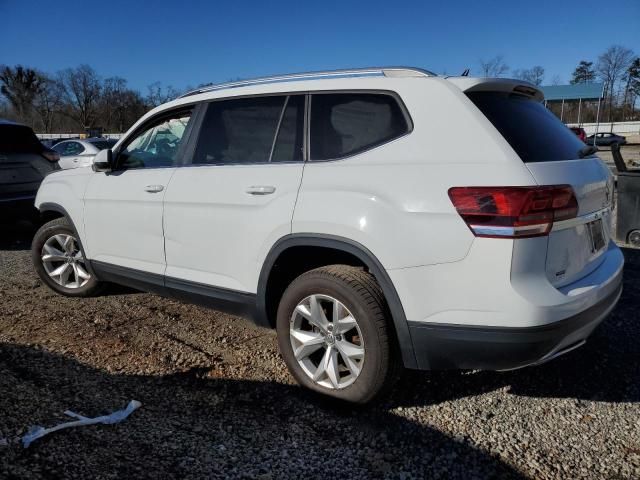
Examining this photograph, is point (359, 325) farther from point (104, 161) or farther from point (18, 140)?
point (18, 140)

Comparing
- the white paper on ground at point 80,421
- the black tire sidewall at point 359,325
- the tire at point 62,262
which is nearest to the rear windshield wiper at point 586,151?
the black tire sidewall at point 359,325

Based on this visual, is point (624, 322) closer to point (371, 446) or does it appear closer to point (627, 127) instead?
point (371, 446)

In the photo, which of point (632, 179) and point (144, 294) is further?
point (632, 179)

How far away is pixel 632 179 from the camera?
6.40 m

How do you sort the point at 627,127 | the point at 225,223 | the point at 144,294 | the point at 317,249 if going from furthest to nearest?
the point at 627,127, the point at 144,294, the point at 225,223, the point at 317,249

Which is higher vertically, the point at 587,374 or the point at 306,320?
the point at 306,320

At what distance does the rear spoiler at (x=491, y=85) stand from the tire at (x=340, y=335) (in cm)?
112

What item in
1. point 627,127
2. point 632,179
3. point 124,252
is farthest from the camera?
point 627,127

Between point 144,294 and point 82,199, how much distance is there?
1.15m

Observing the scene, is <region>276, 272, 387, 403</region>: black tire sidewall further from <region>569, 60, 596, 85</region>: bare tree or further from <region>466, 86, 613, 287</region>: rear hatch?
<region>569, 60, 596, 85</region>: bare tree

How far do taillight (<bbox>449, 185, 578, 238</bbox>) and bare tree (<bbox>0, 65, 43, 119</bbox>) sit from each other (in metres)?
82.4

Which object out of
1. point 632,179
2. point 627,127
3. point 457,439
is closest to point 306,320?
point 457,439

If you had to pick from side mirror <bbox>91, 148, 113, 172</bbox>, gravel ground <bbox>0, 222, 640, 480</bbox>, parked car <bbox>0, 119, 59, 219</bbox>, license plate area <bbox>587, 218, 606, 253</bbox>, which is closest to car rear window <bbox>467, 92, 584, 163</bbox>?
license plate area <bbox>587, 218, 606, 253</bbox>

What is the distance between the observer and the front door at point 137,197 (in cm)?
377
